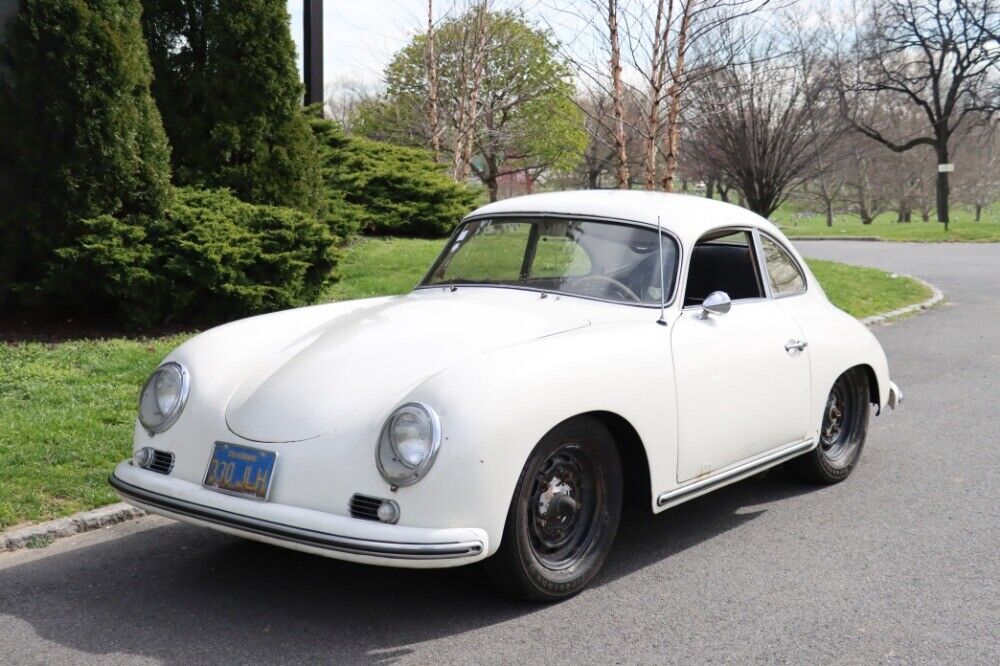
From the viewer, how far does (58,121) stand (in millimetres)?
8742

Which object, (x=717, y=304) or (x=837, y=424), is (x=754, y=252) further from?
(x=837, y=424)

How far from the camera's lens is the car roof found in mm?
5141

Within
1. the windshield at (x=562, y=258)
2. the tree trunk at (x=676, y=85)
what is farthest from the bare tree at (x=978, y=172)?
the windshield at (x=562, y=258)

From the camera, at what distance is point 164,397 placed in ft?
14.4

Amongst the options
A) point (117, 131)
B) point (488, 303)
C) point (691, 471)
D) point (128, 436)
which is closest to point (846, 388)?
point (691, 471)

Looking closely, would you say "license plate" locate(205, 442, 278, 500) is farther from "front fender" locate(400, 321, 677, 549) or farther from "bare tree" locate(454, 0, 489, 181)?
"bare tree" locate(454, 0, 489, 181)

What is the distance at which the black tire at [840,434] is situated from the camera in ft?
19.2

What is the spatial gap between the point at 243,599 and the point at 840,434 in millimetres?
3550

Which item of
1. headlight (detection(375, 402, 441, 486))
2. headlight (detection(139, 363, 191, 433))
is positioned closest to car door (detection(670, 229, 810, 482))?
headlight (detection(375, 402, 441, 486))

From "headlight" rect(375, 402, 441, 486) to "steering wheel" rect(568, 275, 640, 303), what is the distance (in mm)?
1494

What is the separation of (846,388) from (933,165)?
66871mm

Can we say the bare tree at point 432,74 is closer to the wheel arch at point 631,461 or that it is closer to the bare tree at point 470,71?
the bare tree at point 470,71

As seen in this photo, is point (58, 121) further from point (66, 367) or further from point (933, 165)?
point (933, 165)

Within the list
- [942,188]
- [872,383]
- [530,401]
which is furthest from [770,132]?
[530,401]
